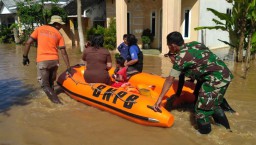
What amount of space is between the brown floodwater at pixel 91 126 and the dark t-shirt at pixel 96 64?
2.10ft

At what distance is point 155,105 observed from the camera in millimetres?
4363

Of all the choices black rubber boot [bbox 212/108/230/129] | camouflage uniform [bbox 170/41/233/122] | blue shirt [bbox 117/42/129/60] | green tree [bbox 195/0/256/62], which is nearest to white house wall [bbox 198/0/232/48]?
green tree [bbox 195/0/256/62]

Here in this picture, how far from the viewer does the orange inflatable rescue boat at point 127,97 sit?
14.6 ft

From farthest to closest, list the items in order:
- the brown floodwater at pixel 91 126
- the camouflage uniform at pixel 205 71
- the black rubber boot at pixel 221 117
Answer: the black rubber boot at pixel 221 117, the brown floodwater at pixel 91 126, the camouflage uniform at pixel 205 71

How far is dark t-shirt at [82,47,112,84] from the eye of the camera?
5719mm

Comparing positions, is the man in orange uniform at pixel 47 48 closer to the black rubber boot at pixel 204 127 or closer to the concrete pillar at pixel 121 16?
the black rubber boot at pixel 204 127

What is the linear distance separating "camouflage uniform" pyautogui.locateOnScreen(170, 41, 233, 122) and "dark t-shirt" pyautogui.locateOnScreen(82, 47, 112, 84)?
2153 mm

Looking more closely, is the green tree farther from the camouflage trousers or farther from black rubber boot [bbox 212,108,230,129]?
the camouflage trousers

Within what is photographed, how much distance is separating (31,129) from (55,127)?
0.39 m

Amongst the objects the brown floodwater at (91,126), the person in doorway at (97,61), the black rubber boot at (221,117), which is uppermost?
the person in doorway at (97,61)

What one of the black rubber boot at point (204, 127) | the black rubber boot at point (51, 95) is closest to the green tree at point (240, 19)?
the black rubber boot at point (204, 127)

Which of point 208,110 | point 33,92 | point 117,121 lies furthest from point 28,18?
point 208,110

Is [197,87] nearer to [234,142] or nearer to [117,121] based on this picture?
[234,142]

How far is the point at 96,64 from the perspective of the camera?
576 centimetres
